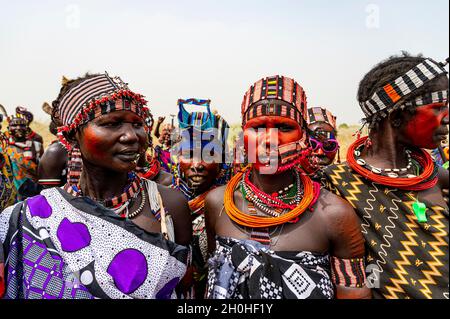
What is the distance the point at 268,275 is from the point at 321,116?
2825 millimetres

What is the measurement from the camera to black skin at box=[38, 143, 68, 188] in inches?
176

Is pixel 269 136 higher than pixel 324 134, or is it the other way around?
pixel 269 136

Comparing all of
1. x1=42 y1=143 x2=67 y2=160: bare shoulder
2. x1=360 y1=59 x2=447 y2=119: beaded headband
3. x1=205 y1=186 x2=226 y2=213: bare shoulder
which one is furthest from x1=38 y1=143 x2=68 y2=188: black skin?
x1=360 y1=59 x2=447 y2=119: beaded headband

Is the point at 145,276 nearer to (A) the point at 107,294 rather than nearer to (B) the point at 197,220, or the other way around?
(A) the point at 107,294

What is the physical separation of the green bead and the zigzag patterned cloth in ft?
0.09

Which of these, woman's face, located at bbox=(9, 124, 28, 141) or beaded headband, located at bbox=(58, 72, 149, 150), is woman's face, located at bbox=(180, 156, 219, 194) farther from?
woman's face, located at bbox=(9, 124, 28, 141)

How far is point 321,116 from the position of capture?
14.9 feet

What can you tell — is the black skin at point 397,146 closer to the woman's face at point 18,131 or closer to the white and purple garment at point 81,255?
the white and purple garment at point 81,255

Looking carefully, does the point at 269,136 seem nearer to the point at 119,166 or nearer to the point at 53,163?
the point at 119,166

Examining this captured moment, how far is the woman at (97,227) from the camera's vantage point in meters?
2.12

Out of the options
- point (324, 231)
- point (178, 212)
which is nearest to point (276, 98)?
point (324, 231)

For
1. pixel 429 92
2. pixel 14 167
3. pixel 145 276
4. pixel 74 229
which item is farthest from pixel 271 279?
pixel 14 167

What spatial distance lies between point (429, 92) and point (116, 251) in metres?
2.20
